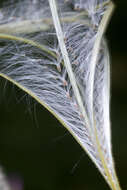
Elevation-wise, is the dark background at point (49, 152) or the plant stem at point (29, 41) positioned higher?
the plant stem at point (29, 41)

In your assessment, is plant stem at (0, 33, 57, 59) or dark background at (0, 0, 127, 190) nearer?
plant stem at (0, 33, 57, 59)

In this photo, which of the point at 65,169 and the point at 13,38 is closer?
the point at 13,38

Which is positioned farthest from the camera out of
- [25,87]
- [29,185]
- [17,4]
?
[29,185]

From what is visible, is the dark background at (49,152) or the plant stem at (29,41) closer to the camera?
the plant stem at (29,41)

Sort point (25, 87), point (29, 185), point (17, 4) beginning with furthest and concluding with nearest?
1. point (29, 185)
2. point (17, 4)
3. point (25, 87)

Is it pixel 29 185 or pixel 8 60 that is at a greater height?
pixel 8 60

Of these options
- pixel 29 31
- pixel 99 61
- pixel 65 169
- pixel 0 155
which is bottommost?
pixel 65 169

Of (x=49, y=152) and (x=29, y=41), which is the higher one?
(x=29, y=41)

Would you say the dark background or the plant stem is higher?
the plant stem

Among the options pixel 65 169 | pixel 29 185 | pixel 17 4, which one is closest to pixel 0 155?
pixel 29 185

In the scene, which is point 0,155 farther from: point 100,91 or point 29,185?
point 100,91

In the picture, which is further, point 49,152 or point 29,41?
point 49,152
